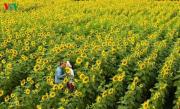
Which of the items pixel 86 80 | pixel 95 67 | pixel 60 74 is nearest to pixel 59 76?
pixel 60 74

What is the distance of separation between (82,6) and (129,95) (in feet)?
55.9

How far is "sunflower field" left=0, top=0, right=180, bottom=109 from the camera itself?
1030 centimetres

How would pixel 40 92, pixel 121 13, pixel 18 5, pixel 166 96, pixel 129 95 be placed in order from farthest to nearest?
pixel 18 5 → pixel 121 13 → pixel 40 92 → pixel 166 96 → pixel 129 95

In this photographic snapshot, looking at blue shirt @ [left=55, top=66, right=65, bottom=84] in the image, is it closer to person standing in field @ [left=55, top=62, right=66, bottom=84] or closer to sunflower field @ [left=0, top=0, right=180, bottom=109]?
person standing in field @ [left=55, top=62, right=66, bottom=84]

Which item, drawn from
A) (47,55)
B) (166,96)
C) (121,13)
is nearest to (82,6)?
(121,13)

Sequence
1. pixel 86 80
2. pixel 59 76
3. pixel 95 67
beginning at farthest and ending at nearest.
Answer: pixel 95 67 < pixel 59 76 < pixel 86 80

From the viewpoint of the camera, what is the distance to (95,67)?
11391mm

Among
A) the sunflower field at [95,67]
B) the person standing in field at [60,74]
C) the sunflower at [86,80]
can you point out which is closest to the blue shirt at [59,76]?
the person standing in field at [60,74]

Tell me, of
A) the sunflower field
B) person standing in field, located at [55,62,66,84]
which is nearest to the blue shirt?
person standing in field, located at [55,62,66,84]

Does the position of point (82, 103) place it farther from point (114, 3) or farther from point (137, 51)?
point (114, 3)

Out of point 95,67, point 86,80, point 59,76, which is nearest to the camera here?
point 86,80

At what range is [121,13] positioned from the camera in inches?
916

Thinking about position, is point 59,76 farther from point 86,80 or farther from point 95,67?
point 95,67

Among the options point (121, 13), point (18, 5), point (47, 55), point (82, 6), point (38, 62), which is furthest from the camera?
point (18, 5)
